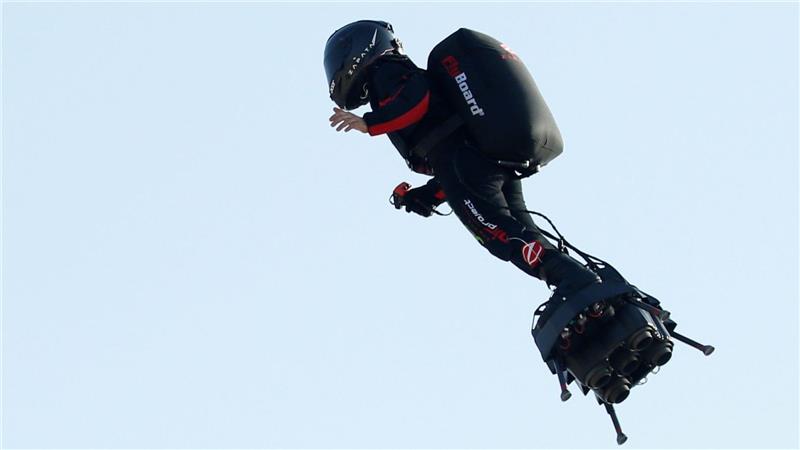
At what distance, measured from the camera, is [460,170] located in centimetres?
2172

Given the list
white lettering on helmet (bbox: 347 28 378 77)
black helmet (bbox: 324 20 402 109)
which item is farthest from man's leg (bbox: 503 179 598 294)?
white lettering on helmet (bbox: 347 28 378 77)

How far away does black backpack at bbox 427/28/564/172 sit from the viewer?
21.5m

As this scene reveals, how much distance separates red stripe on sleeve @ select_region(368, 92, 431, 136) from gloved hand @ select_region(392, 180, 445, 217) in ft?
5.73

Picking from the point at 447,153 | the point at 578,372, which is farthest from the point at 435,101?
the point at 578,372

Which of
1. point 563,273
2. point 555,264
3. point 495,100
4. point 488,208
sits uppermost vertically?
point 495,100

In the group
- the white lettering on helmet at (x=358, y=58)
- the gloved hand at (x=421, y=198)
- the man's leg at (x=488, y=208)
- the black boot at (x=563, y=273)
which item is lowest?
the black boot at (x=563, y=273)

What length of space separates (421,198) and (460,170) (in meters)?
1.62

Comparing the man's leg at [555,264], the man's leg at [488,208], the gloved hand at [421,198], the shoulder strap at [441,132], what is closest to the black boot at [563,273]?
the man's leg at [555,264]

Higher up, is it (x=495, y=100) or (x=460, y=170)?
(x=495, y=100)

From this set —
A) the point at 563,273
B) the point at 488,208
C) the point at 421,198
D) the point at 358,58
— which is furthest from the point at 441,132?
the point at 563,273

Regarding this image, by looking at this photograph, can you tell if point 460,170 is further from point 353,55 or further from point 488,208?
point 353,55

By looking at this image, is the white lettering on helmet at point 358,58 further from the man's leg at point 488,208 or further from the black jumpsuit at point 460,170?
the man's leg at point 488,208

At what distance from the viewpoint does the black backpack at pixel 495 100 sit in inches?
846

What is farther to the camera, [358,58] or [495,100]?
[358,58]
